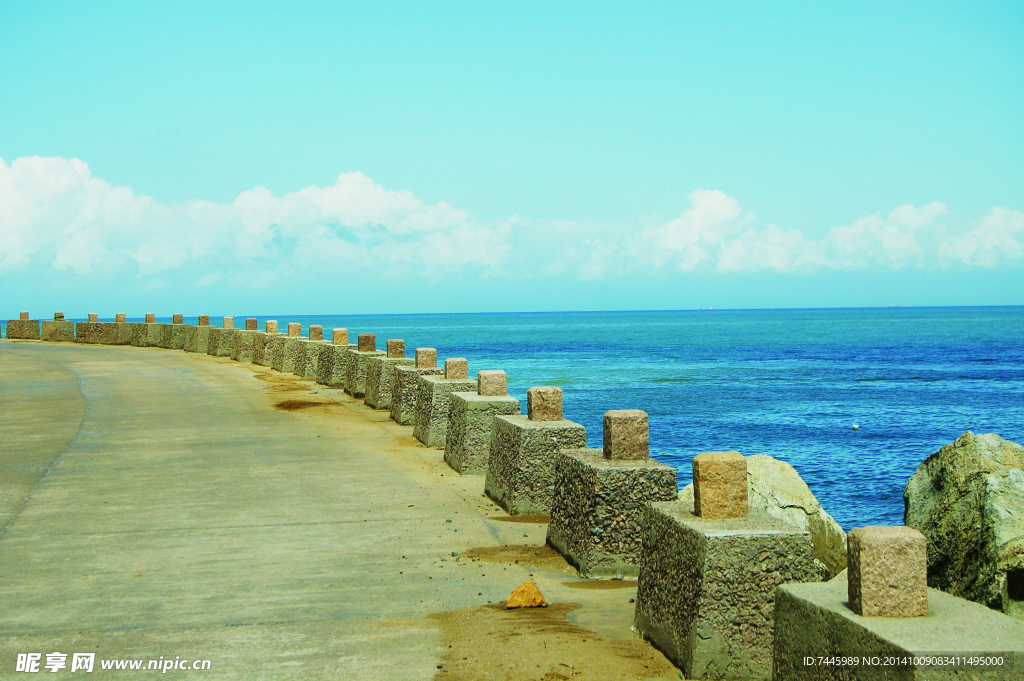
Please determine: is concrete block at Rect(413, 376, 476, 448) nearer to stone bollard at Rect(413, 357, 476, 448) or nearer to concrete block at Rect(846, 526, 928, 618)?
stone bollard at Rect(413, 357, 476, 448)

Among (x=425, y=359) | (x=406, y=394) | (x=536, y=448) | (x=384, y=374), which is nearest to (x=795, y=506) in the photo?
(x=536, y=448)

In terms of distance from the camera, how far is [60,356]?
2655 cm

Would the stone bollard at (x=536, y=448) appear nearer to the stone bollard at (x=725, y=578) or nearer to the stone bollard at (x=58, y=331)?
the stone bollard at (x=725, y=578)

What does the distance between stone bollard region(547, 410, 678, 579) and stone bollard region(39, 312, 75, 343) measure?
3246cm

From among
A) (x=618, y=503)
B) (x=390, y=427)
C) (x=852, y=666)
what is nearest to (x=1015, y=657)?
(x=852, y=666)

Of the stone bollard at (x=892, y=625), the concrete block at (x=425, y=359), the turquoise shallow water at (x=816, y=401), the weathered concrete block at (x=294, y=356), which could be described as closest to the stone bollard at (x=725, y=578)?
the stone bollard at (x=892, y=625)

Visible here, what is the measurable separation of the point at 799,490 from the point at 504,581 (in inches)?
167

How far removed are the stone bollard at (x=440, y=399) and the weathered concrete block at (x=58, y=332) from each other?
27208mm

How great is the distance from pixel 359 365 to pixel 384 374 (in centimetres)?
165

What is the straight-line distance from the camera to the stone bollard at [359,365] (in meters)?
16.3

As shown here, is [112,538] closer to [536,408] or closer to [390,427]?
[536,408]

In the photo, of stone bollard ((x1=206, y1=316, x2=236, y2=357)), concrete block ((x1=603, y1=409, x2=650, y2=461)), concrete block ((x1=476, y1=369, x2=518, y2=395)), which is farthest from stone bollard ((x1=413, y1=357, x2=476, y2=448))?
stone bollard ((x1=206, y1=316, x2=236, y2=357))

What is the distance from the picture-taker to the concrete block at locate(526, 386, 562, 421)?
801 centimetres

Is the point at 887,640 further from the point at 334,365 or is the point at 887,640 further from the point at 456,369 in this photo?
the point at 334,365
